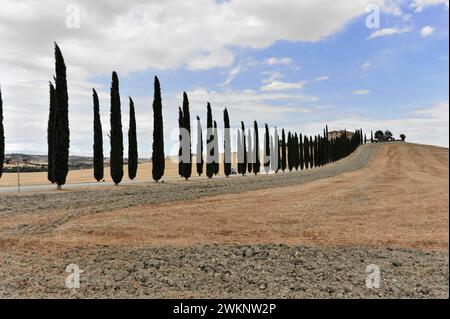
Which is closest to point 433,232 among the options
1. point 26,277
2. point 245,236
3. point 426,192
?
point 245,236

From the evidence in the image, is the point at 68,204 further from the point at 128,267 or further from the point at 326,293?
the point at 326,293

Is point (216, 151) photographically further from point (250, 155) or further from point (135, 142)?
point (135, 142)

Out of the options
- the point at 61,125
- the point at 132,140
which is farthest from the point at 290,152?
the point at 61,125

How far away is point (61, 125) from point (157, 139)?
11.5 m

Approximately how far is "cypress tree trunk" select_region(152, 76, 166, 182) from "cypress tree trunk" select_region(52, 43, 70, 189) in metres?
10.6

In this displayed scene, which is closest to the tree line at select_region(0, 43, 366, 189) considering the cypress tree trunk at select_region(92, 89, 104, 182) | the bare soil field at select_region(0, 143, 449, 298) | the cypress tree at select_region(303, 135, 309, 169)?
the cypress tree trunk at select_region(92, 89, 104, 182)

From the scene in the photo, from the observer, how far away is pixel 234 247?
1066cm

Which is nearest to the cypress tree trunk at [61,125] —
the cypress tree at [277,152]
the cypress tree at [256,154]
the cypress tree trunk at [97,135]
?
the cypress tree trunk at [97,135]

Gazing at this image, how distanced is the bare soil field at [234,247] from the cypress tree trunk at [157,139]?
1984 centimetres

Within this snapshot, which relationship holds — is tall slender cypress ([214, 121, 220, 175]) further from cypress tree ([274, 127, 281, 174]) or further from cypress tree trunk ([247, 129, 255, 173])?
cypress tree ([274, 127, 281, 174])

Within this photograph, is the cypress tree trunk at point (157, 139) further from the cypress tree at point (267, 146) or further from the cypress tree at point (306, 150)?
the cypress tree at point (306, 150)

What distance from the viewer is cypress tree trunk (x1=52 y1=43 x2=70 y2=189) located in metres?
29.3

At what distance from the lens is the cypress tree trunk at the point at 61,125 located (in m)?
29.3

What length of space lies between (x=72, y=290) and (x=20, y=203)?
14.5m
